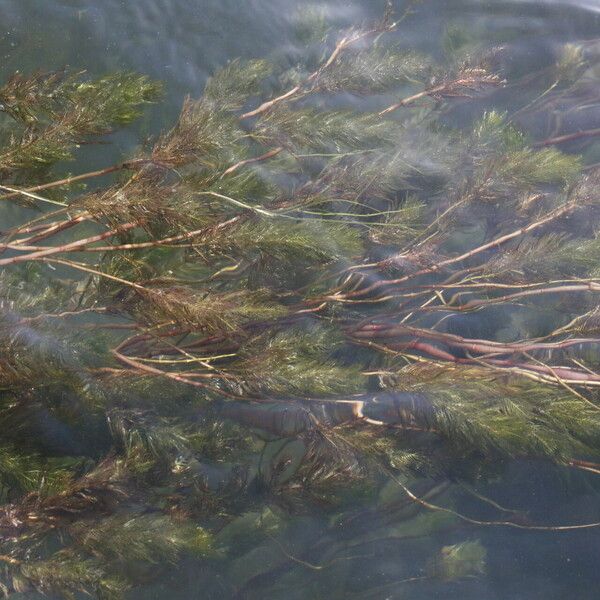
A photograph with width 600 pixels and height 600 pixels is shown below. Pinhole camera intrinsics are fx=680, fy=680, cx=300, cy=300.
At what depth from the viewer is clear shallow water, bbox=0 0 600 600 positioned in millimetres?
2846

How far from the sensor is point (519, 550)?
2.96 m

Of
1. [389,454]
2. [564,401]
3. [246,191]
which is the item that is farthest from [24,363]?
[564,401]

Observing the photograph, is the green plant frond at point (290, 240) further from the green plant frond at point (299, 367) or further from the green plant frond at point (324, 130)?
the green plant frond at point (324, 130)

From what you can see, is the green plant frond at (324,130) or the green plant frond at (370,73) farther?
the green plant frond at (370,73)

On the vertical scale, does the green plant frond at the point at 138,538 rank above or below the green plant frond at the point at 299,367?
below

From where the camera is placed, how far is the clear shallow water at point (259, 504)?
9.34 feet

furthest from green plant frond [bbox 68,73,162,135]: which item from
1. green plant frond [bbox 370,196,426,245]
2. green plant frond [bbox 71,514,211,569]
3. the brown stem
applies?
green plant frond [bbox 71,514,211,569]

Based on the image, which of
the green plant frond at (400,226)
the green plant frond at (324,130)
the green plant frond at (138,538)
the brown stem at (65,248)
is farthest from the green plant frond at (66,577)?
the green plant frond at (324,130)

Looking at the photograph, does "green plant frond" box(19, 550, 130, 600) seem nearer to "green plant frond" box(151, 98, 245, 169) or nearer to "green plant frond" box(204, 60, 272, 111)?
"green plant frond" box(151, 98, 245, 169)

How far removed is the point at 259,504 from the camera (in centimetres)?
267

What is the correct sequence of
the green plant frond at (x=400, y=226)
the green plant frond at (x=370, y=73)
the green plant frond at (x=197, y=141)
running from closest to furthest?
the green plant frond at (x=197, y=141)
the green plant frond at (x=400, y=226)
the green plant frond at (x=370, y=73)

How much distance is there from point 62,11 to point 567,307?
2.59m

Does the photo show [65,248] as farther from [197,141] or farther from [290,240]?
[290,240]

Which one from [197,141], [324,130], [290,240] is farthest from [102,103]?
[324,130]
